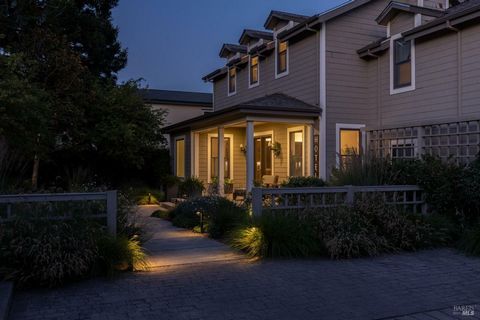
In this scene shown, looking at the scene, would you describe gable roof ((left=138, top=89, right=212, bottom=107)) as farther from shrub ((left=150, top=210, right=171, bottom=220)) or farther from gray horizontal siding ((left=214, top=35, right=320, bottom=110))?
shrub ((left=150, top=210, right=171, bottom=220))

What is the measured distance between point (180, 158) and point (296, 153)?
7.24 m

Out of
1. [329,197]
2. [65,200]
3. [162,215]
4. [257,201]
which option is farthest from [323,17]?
[65,200]

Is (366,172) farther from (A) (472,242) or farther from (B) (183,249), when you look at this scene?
(B) (183,249)

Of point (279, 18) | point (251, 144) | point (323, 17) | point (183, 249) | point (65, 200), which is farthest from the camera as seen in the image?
point (279, 18)

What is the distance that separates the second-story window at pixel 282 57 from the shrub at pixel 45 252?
11.7m

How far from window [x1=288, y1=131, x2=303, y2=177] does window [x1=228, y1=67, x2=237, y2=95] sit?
5149mm

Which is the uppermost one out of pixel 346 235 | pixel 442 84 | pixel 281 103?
pixel 442 84

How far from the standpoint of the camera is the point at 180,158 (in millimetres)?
22188

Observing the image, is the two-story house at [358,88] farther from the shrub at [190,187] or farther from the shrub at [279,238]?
the shrub at [279,238]

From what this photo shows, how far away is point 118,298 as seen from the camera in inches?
230

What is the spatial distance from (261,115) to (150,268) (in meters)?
7.97

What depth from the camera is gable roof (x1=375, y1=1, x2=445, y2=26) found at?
13.5 m

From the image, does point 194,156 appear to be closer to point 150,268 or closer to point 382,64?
point 382,64

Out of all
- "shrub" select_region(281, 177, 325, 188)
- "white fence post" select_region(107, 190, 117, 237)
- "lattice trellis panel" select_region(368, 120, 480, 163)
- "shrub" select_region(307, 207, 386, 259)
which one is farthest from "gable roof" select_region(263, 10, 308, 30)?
"white fence post" select_region(107, 190, 117, 237)
